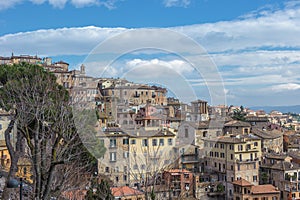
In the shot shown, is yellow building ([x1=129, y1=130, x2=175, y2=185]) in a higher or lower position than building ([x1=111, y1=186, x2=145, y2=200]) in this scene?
higher

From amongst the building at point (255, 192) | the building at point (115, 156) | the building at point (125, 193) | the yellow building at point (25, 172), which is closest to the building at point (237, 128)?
the building at point (255, 192)

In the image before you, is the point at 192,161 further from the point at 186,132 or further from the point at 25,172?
the point at 25,172

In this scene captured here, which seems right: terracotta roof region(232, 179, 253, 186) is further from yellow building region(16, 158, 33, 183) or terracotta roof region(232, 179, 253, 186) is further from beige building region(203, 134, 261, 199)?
yellow building region(16, 158, 33, 183)

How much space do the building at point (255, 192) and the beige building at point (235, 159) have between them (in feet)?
3.20

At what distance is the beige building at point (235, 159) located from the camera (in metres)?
18.2

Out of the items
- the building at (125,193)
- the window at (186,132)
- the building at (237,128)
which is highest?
the building at (237,128)

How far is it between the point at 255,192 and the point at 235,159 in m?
2.08

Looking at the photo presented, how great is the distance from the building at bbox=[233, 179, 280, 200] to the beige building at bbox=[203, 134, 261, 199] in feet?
3.20

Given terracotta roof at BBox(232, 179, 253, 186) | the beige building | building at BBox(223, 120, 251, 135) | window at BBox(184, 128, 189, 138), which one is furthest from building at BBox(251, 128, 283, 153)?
window at BBox(184, 128, 189, 138)

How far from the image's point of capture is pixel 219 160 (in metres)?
19.0

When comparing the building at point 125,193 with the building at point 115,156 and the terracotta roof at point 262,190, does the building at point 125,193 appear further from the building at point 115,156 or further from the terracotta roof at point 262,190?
the terracotta roof at point 262,190

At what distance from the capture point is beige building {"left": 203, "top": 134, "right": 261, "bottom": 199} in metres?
18.2

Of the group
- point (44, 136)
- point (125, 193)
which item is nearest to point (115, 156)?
point (125, 193)

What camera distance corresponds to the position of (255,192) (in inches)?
651
